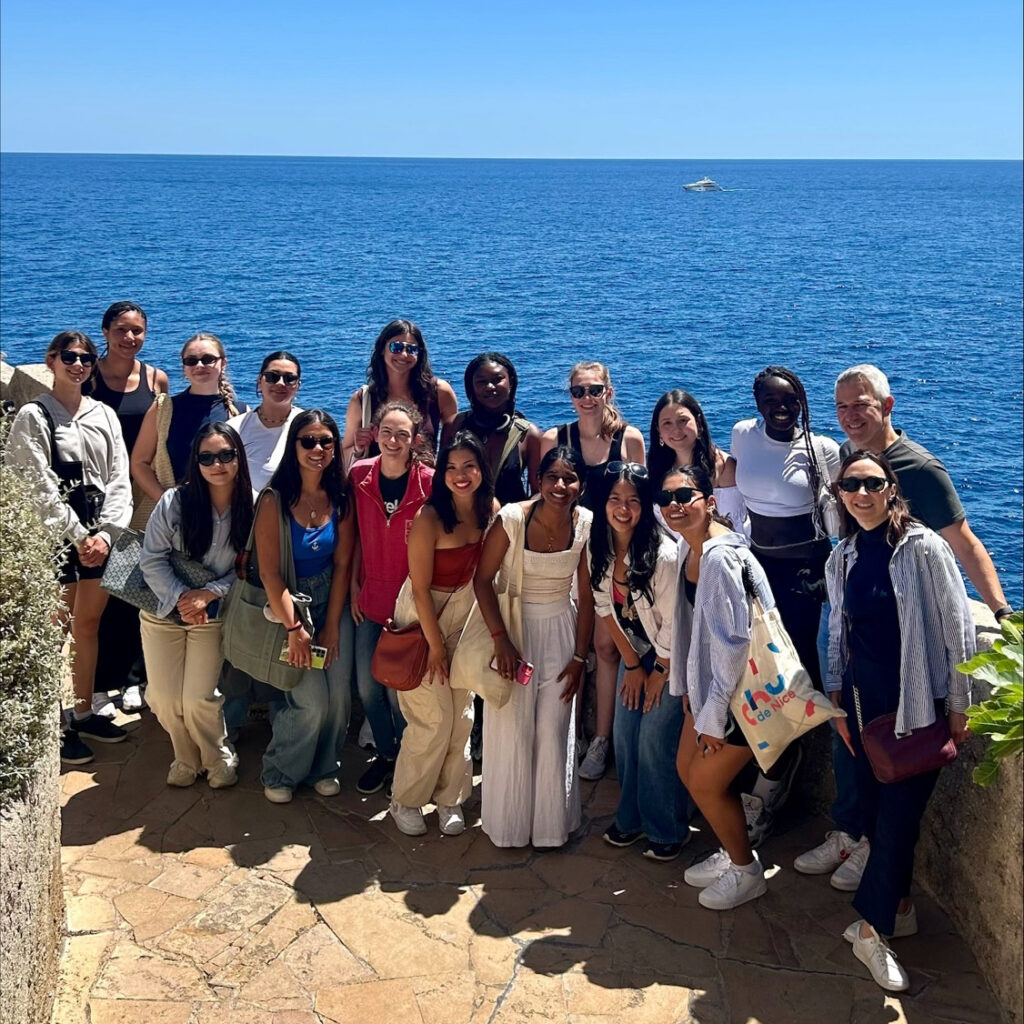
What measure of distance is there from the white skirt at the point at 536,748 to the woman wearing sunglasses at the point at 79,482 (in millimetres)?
2308

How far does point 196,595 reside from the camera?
5.77 m

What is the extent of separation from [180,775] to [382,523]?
174 cm

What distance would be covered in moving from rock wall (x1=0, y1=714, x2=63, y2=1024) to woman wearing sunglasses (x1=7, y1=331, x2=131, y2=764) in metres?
1.74

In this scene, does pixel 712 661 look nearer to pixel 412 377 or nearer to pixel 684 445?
pixel 684 445

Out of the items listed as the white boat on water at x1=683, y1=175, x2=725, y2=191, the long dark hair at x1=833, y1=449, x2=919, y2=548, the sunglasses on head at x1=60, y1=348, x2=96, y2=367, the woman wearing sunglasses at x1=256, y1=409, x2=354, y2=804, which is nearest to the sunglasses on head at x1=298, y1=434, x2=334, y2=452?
the woman wearing sunglasses at x1=256, y1=409, x2=354, y2=804

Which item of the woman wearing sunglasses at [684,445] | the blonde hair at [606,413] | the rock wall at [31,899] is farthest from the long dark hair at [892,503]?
the rock wall at [31,899]

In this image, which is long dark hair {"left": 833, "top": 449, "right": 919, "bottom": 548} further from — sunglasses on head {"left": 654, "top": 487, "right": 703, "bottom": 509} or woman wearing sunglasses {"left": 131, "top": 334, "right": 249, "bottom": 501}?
woman wearing sunglasses {"left": 131, "top": 334, "right": 249, "bottom": 501}

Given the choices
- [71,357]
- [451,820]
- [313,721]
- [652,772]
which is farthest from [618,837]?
[71,357]

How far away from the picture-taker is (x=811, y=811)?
5.80 m

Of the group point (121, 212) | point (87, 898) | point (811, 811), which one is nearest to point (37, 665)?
point (87, 898)

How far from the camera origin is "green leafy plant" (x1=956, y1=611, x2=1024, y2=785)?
145 inches

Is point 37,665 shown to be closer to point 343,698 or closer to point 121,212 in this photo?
point 343,698

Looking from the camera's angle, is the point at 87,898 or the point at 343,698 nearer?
the point at 87,898

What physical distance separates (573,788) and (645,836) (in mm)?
414
